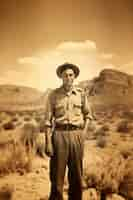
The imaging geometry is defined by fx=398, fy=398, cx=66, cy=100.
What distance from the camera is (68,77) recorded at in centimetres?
326

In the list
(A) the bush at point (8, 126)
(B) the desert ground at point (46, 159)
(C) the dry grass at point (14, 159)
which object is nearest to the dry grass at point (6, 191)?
(B) the desert ground at point (46, 159)

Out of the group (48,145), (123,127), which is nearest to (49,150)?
(48,145)

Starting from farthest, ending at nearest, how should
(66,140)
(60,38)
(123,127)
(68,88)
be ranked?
(60,38) → (123,127) → (68,88) → (66,140)

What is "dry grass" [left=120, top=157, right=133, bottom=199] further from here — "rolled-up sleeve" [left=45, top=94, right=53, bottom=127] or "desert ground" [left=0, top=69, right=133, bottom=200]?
"rolled-up sleeve" [left=45, top=94, right=53, bottom=127]

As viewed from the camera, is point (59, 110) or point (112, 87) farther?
point (112, 87)

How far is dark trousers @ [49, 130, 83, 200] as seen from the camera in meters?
3.12

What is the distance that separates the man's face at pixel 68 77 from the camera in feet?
10.7

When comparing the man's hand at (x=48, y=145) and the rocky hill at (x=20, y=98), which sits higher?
the rocky hill at (x=20, y=98)

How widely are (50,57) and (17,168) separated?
0.98 meters

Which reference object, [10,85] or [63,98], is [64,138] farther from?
[10,85]

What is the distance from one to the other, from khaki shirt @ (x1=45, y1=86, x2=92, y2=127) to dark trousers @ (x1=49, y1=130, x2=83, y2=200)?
96 millimetres

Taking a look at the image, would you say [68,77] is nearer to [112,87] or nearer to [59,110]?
[59,110]

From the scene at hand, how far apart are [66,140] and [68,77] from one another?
1.71 ft

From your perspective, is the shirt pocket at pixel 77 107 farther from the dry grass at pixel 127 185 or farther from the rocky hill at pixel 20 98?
the dry grass at pixel 127 185
